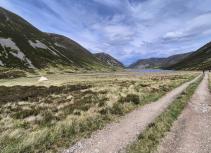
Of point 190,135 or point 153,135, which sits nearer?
point 153,135

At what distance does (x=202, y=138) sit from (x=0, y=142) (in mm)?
10311

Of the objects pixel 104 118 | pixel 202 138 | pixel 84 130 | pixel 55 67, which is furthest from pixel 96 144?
pixel 55 67

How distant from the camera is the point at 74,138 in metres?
10.5

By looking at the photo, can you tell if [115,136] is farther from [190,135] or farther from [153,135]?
[190,135]

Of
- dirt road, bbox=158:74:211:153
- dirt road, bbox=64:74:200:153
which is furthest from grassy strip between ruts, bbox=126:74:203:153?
dirt road, bbox=64:74:200:153

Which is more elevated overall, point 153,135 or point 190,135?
point 153,135

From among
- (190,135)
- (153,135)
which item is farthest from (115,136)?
(190,135)

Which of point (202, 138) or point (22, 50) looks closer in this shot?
point (202, 138)

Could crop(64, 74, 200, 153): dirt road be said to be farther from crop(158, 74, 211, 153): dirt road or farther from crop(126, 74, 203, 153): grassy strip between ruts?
crop(158, 74, 211, 153): dirt road

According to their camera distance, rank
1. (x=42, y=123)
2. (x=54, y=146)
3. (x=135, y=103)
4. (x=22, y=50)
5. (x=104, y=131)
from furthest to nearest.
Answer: (x=22, y=50) → (x=135, y=103) → (x=42, y=123) → (x=104, y=131) → (x=54, y=146)

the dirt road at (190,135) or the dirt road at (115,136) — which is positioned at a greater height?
the dirt road at (115,136)

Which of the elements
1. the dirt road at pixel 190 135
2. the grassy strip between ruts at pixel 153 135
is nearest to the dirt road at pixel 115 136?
the grassy strip between ruts at pixel 153 135

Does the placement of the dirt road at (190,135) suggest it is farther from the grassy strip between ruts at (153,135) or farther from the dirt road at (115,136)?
the dirt road at (115,136)

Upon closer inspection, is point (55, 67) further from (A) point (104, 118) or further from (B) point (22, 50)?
(A) point (104, 118)
